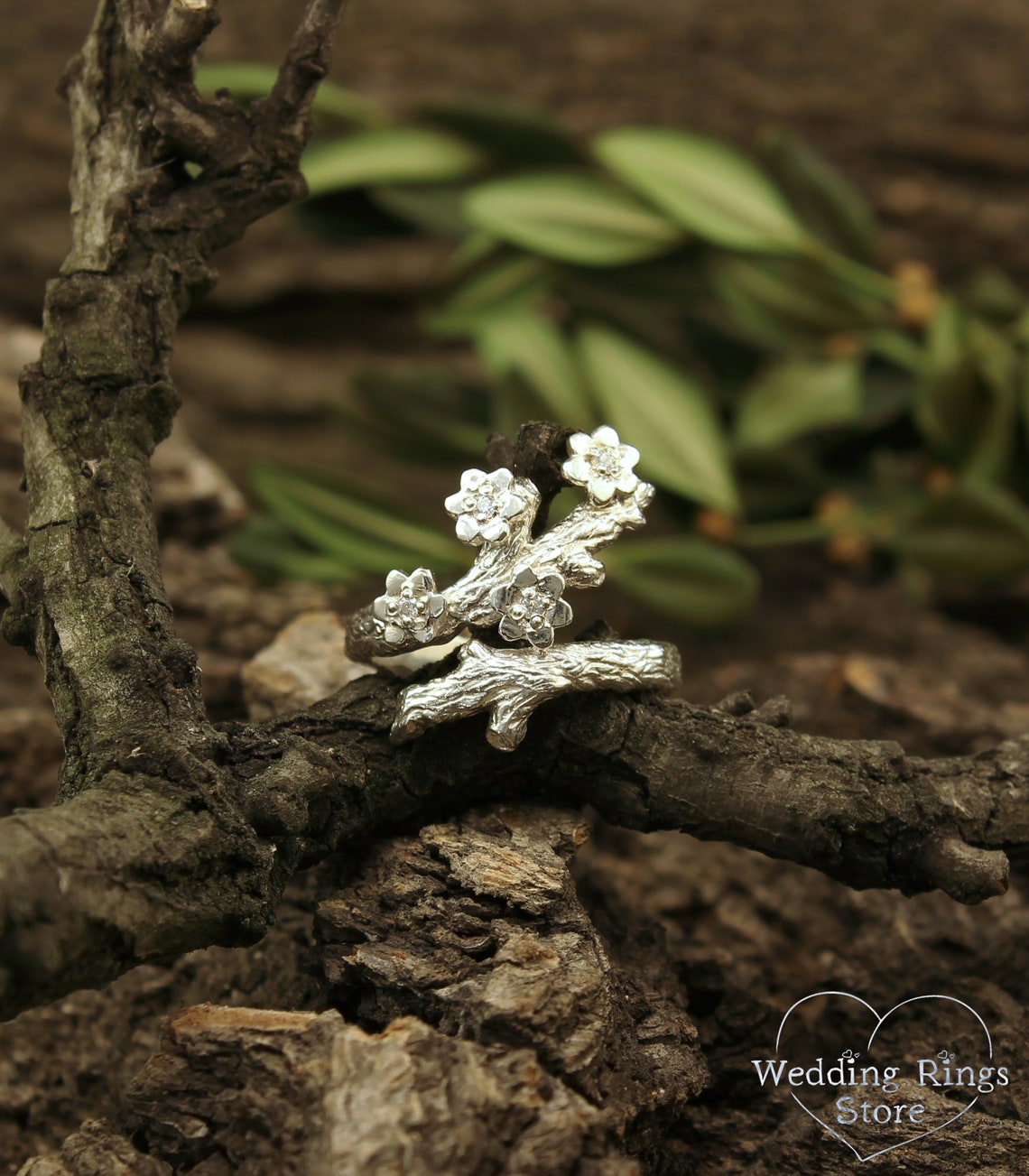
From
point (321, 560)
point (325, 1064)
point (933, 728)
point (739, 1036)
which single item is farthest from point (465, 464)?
point (325, 1064)

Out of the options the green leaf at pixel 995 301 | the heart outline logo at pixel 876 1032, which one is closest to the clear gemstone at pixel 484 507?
the heart outline logo at pixel 876 1032

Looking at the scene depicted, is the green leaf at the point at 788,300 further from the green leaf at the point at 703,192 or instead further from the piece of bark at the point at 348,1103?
the piece of bark at the point at 348,1103

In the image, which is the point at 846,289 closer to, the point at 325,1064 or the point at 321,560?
the point at 321,560

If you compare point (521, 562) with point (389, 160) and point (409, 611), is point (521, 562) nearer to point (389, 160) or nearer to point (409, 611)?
point (409, 611)

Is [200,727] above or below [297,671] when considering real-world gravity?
below

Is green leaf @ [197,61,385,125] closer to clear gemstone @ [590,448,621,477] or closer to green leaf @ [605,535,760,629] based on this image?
green leaf @ [605,535,760,629]

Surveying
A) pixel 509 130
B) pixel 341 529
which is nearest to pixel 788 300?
pixel 509 130

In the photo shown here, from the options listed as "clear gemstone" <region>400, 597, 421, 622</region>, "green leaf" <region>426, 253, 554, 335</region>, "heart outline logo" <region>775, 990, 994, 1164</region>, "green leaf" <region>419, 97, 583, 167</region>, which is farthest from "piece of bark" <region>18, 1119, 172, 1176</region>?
"green leaf" <region>419, 97, 583, 167</region>
